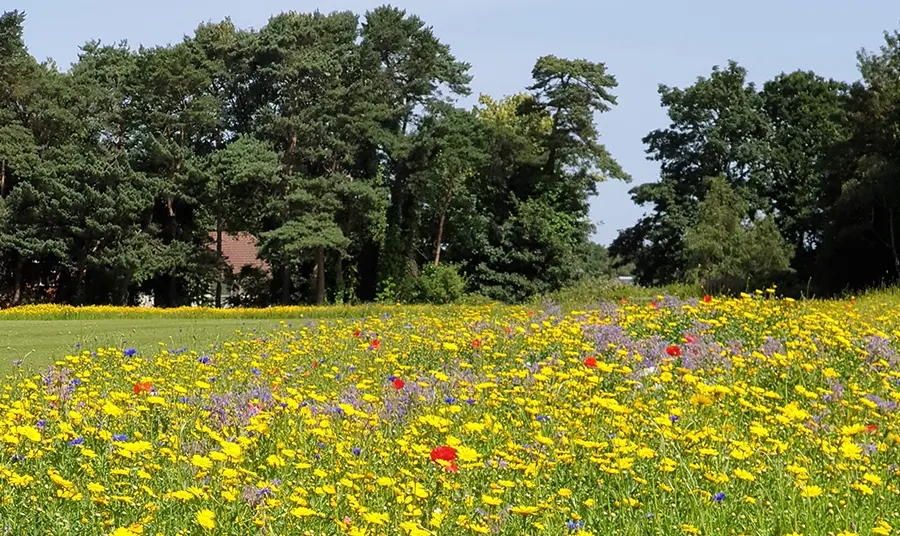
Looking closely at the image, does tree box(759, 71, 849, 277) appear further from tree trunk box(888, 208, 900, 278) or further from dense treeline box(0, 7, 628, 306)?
tree trunk box(888, 208, 900, 278)

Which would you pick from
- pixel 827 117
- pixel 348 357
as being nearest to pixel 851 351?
pixel 348 357

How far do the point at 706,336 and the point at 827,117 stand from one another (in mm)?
36897

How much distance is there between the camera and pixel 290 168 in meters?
35.5

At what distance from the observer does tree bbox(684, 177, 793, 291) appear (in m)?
32.7

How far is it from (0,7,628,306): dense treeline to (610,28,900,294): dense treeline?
4182mm

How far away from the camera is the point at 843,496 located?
2994 mm

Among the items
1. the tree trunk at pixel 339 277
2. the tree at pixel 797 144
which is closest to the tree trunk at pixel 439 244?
the tree trunk at pixel 339 277

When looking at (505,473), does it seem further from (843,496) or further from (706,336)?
(706,336)

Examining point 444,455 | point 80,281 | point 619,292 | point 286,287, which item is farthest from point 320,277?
point 444,455

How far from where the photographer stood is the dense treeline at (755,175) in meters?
29.4

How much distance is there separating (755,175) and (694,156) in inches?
113

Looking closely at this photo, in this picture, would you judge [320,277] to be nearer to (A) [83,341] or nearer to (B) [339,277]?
(B) [339,277]

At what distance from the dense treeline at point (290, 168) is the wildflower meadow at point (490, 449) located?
90.2ft

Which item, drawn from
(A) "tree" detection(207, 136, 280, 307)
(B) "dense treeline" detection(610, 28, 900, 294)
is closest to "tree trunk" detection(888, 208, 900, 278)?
(B) "dense treeline" detection(610, 28, 900, 294)
